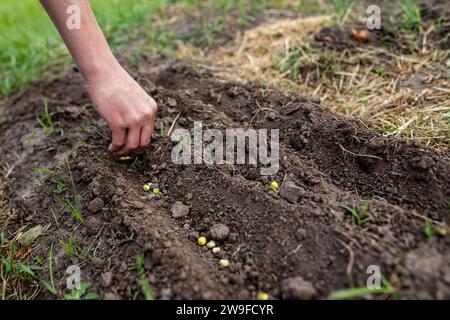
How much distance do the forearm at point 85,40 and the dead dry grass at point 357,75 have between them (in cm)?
125

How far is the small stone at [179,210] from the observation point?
6.32 ft

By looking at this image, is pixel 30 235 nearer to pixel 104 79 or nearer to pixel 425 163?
pixel 104 79

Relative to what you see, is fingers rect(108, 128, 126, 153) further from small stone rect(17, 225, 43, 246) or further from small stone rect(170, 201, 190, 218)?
small stone rect(17, 225, 43, 246)

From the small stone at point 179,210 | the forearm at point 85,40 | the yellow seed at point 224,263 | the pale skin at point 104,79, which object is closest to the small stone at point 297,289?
the yellow seed at point 224,263

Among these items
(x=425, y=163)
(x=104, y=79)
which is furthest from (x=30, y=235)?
(x=425, y=163)

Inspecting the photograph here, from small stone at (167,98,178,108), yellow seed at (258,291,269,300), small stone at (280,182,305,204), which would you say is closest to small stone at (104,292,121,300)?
yellow seed at (258,291,269,300)

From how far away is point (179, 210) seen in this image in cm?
193

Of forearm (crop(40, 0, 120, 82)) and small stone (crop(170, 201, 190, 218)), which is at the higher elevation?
forearm (crop(40, 0, 120, 82))

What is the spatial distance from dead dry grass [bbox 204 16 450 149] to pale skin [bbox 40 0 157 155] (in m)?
1.20

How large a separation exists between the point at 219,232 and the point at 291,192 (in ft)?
1.16

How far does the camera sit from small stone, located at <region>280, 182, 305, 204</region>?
176 centimetres

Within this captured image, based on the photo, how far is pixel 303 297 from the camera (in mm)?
1469
